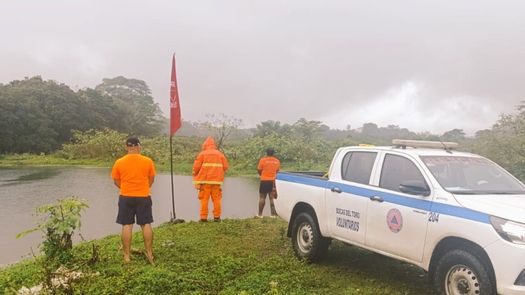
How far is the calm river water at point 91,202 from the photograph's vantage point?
11484 mm

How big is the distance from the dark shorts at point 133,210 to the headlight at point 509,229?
15.4 ft

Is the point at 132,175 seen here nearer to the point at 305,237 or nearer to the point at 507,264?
the point at 305,237

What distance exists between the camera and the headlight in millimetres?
4355

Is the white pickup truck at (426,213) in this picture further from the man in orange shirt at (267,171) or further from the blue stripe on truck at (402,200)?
the man in orange shirt at (267,171)

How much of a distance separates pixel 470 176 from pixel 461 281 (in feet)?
4.61

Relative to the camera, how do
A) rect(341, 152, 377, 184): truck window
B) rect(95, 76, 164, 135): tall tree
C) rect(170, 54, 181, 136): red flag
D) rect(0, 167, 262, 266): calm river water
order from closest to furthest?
rect(341, 152, 377, 184): truck window, rect(170, 54, 181, 136): red flag, rect(0, 167, 262, 266): calm river water, rect(95, 76, 164, 135): tall tree

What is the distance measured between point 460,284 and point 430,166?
4.67 ft

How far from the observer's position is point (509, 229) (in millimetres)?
4445

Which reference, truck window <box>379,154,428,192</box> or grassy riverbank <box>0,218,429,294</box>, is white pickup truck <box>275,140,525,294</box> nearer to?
truck window <box>379,154,428,192</box>

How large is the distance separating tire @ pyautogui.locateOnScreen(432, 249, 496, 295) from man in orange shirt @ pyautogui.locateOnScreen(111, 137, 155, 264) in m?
4.08

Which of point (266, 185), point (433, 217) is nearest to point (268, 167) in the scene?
point (266, 185)

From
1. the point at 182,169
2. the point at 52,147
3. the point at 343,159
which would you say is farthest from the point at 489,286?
the point at 52,147

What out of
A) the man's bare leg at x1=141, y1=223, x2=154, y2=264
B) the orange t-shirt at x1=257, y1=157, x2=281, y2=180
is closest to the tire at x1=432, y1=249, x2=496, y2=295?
the man's bare leg at x1=141, y1=223, x2=154, y2=264

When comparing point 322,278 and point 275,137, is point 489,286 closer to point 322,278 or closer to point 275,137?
point 322,278
